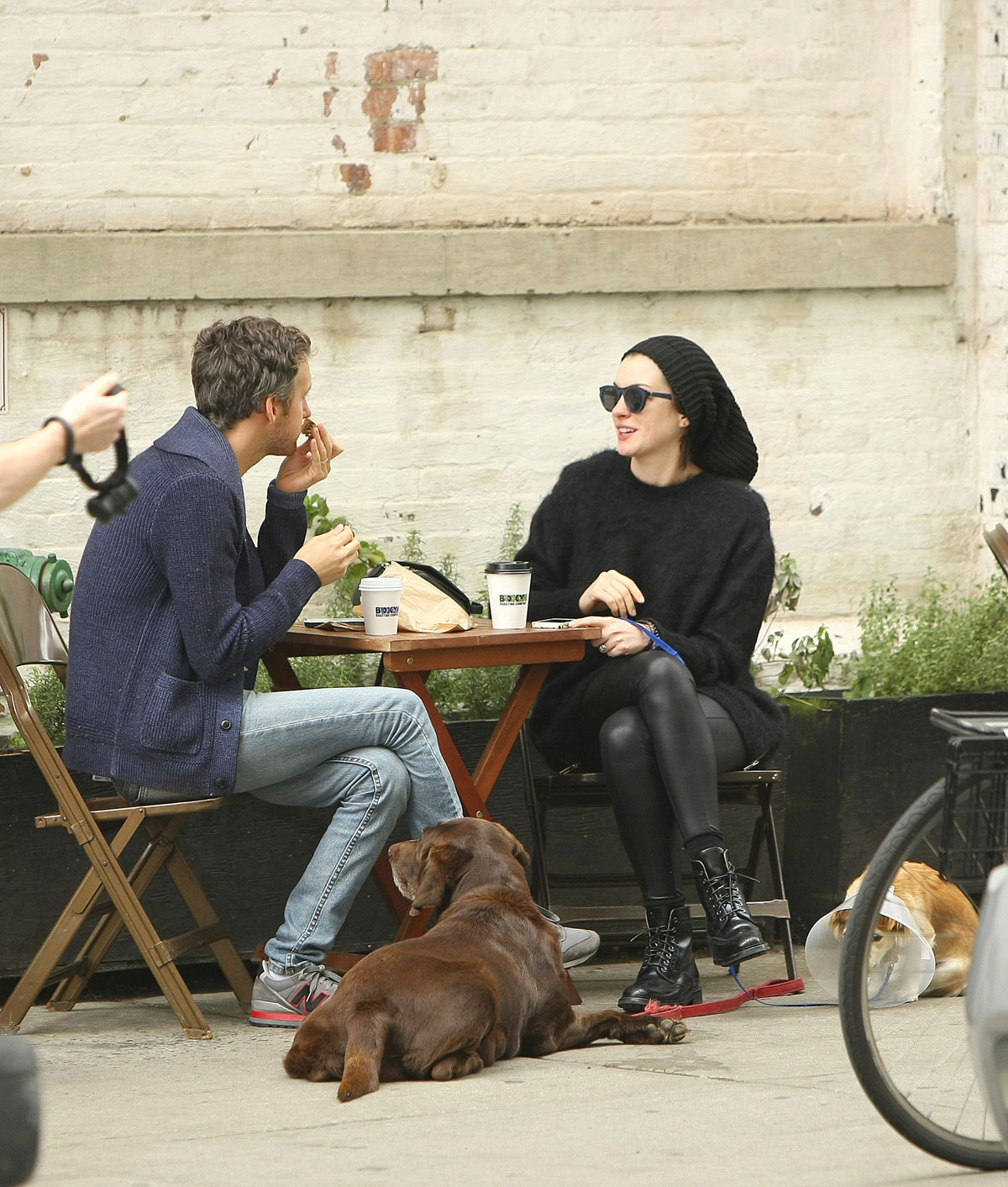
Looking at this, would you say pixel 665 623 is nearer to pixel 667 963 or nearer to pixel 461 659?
pixel 461 659

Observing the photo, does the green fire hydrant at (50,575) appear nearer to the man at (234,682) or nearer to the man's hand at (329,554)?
the man at (234,682)

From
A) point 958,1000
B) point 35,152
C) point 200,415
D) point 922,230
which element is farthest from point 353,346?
point 958,1000

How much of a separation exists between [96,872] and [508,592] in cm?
115

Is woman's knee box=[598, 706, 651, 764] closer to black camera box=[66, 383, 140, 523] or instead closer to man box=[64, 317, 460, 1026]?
man box=[64, 317, 460, 1026]

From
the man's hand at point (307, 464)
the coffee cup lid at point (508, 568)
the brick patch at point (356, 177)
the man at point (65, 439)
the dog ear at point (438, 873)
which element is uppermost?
the brick patch at point (356, 177)

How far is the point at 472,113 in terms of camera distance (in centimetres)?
563

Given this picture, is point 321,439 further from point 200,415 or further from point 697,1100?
point 697,1100

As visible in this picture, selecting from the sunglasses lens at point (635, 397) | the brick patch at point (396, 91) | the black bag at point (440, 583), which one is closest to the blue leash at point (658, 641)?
the black bag at point (440, 583)

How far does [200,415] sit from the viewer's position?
391 centimetres

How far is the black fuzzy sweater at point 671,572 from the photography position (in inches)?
170

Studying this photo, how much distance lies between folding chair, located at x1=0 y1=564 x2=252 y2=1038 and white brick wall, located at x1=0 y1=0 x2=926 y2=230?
1.90 meters

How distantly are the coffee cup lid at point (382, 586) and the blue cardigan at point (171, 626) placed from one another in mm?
155

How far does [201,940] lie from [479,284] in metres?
2.48

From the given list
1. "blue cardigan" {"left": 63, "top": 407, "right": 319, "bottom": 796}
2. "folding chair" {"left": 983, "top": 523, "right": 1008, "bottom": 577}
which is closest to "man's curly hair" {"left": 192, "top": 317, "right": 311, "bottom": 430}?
"blue cardigan" {"left": 63, "top": 407, "right": 319, "bottom": 796}
